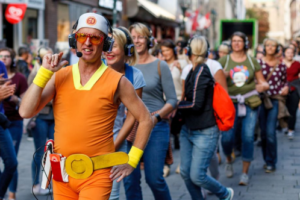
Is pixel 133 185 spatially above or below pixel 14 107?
below

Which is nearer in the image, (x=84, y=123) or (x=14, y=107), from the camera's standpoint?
(x=84, y=123)

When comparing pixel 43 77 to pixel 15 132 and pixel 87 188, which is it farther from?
pixel 15 132

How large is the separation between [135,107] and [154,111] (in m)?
1.67

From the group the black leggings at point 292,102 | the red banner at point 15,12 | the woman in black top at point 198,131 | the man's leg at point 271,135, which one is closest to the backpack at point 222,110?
the woman in black top at point 198,131

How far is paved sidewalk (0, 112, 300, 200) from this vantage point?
635 cm

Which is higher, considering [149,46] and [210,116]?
[149,46]

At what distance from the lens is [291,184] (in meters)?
6.89

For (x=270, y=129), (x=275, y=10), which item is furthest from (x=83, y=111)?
(x=275, y=10)

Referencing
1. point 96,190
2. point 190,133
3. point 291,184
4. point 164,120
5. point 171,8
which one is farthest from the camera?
point 171,8

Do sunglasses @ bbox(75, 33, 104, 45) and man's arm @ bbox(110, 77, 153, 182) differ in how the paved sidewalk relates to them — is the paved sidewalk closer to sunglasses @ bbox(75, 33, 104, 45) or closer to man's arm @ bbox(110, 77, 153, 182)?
man's arm @ bbox(110, 77, 153, 182)

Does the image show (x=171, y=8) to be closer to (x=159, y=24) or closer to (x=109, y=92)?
(x=159, y=24)

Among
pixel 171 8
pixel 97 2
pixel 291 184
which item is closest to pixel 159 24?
pixel 171 8

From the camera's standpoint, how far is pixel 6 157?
18.2 feet

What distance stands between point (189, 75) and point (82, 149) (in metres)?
2.47
